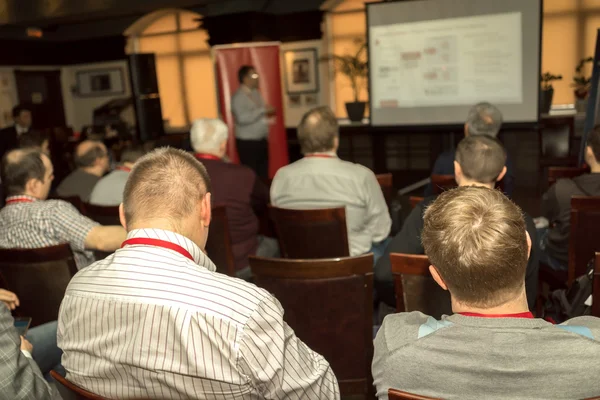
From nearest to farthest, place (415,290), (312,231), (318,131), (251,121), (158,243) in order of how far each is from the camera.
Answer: (158,243)
(415,290)
(312,231)
(318,131)
(251,121)

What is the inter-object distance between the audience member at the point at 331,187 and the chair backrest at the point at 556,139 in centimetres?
382

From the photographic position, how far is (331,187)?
9.06 ft

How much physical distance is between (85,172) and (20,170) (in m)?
1.38

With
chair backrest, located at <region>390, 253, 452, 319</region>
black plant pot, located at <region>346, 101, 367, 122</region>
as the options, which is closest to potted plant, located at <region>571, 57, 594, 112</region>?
black plant pot, located at <region>346, 101, 367, 122</region>

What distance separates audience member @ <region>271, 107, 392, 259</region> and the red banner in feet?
12.5

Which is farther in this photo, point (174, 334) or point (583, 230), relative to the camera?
point (583, 230)

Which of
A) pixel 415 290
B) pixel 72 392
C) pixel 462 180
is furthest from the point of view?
pixel 462 180

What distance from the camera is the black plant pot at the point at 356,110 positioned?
Result: 299 inches

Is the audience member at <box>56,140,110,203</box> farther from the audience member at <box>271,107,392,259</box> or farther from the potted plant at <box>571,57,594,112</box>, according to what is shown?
the potted plant at <box>571,57,594,112</box>

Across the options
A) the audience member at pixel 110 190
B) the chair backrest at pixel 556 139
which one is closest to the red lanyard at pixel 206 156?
the audience member at pixel 110 190

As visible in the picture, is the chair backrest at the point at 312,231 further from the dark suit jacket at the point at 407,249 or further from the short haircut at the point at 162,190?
the short haircut at the point at 162,190

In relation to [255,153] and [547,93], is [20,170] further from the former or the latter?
[547,93]

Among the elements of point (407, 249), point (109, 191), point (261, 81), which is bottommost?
point (407, 249)

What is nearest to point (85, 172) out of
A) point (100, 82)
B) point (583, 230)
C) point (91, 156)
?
point (91, 156)
